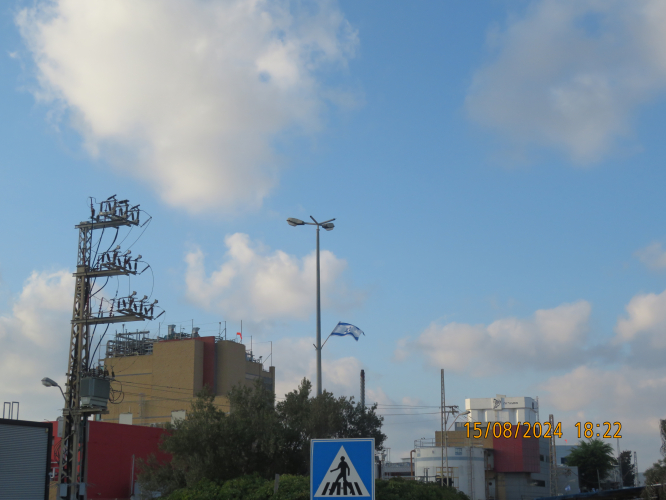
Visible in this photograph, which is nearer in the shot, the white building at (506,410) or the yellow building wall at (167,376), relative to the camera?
the yellow building wall at (167,376)

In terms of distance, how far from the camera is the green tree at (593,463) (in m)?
108

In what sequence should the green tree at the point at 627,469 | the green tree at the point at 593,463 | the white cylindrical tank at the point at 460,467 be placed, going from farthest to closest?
the green tree at the point at 627,469 → the green tree at the point at 593,463 → the white cylindrical tank at the point at 460,467

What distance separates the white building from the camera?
126 m

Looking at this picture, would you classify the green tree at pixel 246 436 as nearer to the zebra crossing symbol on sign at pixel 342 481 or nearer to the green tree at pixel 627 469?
the zebra crossing symbol on sign at pixel 342 481

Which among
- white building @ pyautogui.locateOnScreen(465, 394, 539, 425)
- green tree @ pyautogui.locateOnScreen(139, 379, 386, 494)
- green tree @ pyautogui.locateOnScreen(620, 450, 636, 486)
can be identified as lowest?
→ green tree @ pyautogui.locateOnScreen(620, 450, 636, 486)

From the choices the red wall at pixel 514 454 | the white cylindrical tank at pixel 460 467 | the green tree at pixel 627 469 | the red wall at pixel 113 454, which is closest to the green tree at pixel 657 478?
the red wall at pixel 113 454

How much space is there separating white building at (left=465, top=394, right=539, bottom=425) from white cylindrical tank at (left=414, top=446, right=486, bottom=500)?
36.0 metres

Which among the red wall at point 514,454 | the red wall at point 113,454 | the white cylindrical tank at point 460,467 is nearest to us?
the red wall at point 113,454

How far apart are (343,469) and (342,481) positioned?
112mm

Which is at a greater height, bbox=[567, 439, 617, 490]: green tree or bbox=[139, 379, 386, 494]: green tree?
bbox=[139, 379, 386, 494]: green tree

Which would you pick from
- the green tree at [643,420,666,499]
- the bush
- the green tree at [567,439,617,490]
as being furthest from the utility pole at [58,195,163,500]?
the green tree at [567,439,617,490]

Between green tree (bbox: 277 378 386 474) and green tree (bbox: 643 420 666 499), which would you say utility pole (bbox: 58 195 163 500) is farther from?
green tree (bbox: 643 420 666 499)

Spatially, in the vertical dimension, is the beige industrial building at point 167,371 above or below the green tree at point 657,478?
above

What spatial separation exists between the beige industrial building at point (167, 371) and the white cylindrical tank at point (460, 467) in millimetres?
22899
